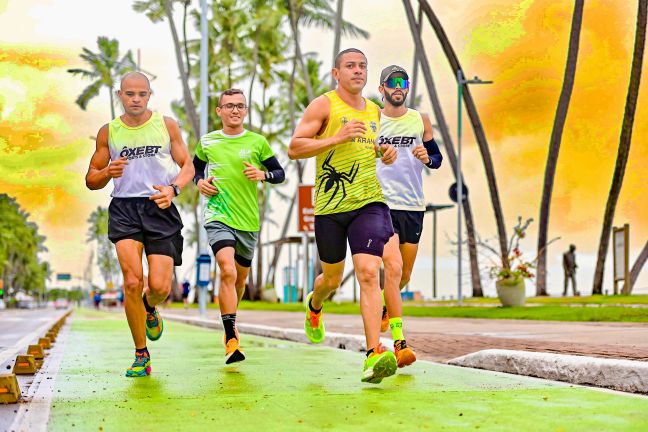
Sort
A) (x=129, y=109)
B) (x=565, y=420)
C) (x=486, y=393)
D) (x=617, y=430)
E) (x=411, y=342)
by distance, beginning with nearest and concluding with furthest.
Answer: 1. (x=617, y=430)
2. (x=565, y=420)
3. (x=486, y=393)
4. (x=129, y=109)
5. (x=411, y=342)

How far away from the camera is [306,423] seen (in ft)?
16.3

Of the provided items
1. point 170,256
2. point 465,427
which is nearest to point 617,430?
point 465,427

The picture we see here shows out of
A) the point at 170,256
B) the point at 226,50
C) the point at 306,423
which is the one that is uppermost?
the point at 226,50

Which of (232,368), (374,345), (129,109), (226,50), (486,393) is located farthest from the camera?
(226,50)

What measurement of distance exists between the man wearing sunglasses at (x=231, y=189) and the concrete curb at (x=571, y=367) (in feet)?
6.99

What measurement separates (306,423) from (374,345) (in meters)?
1.78

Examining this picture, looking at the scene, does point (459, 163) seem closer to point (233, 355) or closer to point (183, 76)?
point (183, 76)

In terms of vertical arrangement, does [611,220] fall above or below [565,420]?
above

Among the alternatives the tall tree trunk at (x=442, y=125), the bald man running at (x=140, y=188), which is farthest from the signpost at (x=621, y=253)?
the bald man running at (x=140, y=188)

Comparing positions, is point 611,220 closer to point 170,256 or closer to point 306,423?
point 170,256

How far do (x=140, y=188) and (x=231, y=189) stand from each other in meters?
1.44

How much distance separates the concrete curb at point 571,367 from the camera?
21.2 ft

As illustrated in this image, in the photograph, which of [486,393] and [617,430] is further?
[486,393]

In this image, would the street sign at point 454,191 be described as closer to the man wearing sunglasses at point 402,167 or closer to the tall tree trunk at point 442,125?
the tall tree trunk at point 442,125
